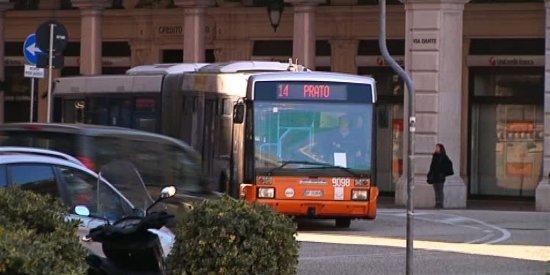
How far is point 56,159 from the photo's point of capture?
40.8 feet

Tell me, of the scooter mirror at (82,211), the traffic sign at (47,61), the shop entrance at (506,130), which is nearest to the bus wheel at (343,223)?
the traffic sign at (47,61)

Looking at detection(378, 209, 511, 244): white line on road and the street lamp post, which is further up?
the street lamp post

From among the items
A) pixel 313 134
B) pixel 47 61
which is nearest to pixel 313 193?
pixel 313 134

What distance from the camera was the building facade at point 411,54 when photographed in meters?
32.2

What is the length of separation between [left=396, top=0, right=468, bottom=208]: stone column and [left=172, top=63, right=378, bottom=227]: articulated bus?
8.97 metres

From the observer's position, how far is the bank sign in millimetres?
34750

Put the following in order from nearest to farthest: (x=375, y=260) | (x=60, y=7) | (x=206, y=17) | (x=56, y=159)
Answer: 1. (x=56, y=159)
2. (x=375, y=260)
3. (x=206, y=17)
4. (x=60, y=7)

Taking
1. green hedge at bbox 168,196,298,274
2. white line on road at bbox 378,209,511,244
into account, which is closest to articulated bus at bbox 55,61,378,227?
white line on road at bbox 378,209,511,244

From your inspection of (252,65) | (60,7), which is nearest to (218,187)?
(252,65)

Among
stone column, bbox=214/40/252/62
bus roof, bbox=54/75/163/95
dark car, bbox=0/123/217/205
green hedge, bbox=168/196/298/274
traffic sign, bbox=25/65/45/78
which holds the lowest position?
green hedge, bbox=168/196/298/274

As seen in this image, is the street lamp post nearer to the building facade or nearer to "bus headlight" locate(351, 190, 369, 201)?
the building facade

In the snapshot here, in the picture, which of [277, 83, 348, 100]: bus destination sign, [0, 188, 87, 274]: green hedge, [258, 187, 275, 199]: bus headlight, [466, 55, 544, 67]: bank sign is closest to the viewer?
[0, 188, 87, 274]: green hedge

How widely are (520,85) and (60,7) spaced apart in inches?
575

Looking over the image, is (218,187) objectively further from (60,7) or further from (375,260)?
(60,7)
